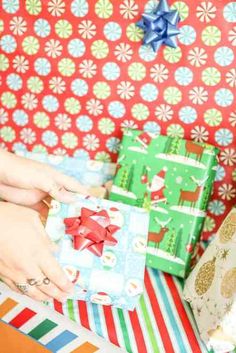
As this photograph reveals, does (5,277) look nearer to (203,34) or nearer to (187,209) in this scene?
(187,209)

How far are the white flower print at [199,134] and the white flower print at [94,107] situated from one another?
25 centimetres

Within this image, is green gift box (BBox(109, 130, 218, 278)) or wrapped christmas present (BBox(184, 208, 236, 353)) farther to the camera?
green gift box (BBox(109, 130, 218, 278))

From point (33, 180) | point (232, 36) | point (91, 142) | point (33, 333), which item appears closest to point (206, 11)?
point (232, 36)

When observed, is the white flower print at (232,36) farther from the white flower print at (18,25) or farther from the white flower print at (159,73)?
the white flower print at (18,25)

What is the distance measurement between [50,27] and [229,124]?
1.66ft

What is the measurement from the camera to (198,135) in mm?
1275

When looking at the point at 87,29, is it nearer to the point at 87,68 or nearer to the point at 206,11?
the point at 87,68

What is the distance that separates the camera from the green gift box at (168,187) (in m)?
1.23

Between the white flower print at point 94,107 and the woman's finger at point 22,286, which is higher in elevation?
the white flower print at point 94,107

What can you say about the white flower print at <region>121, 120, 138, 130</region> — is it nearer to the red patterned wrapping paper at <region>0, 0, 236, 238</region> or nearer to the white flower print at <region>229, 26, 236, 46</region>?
the red patterned wrapping paper at <region>0, 0, 236, 238</region>

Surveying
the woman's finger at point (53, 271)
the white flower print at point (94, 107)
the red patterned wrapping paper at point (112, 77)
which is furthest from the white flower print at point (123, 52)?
the woman's finger at point (53, 271)

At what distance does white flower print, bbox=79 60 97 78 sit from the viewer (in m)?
1.29

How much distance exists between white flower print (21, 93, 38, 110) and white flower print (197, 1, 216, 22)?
48 centimetres

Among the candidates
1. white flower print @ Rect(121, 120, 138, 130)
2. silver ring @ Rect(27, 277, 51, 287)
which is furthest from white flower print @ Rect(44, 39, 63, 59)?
silver ring @ Rect(27, 277, 51, 287)
